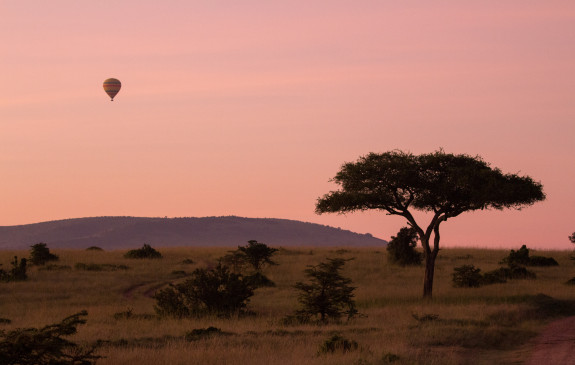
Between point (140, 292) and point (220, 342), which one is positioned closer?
point (220, 342)

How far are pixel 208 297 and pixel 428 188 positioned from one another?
13.3 meters

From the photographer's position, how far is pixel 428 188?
41.6 metres

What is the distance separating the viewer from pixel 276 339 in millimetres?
24141

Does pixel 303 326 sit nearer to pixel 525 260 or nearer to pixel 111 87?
pixel 525 260

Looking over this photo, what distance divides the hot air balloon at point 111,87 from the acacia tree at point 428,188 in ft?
199

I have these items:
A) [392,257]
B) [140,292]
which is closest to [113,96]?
[392,257]

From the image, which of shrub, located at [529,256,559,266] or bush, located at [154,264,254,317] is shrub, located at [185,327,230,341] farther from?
shrub, located at [529,256,559,266]

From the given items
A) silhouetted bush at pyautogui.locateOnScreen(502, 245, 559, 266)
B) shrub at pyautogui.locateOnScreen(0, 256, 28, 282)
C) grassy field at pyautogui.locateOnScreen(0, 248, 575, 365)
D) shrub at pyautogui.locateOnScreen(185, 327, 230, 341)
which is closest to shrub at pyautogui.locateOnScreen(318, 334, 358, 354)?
grassy field at pyautogui.locateOnScreen(0, 248, 575, 365)

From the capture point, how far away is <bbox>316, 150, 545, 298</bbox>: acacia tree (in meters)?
41.0

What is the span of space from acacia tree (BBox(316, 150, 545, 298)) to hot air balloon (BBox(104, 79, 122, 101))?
60789mm

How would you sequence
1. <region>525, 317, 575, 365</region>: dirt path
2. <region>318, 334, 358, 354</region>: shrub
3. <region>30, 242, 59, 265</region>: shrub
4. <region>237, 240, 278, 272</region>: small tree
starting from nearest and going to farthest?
<region>525, 317, 575, 365</region>: dirt path
<region>318, 334, 358, 354</region>: shrub
<region>237, 240, 278, 272</region>: small tree
<region>30, 242, 59, 265</region>: shrub

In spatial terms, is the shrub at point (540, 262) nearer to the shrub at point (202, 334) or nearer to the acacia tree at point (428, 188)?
the acacia tree at point (428, 188)

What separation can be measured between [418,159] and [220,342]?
21.7 meters

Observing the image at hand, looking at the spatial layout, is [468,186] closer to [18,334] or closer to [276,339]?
[276,339]
